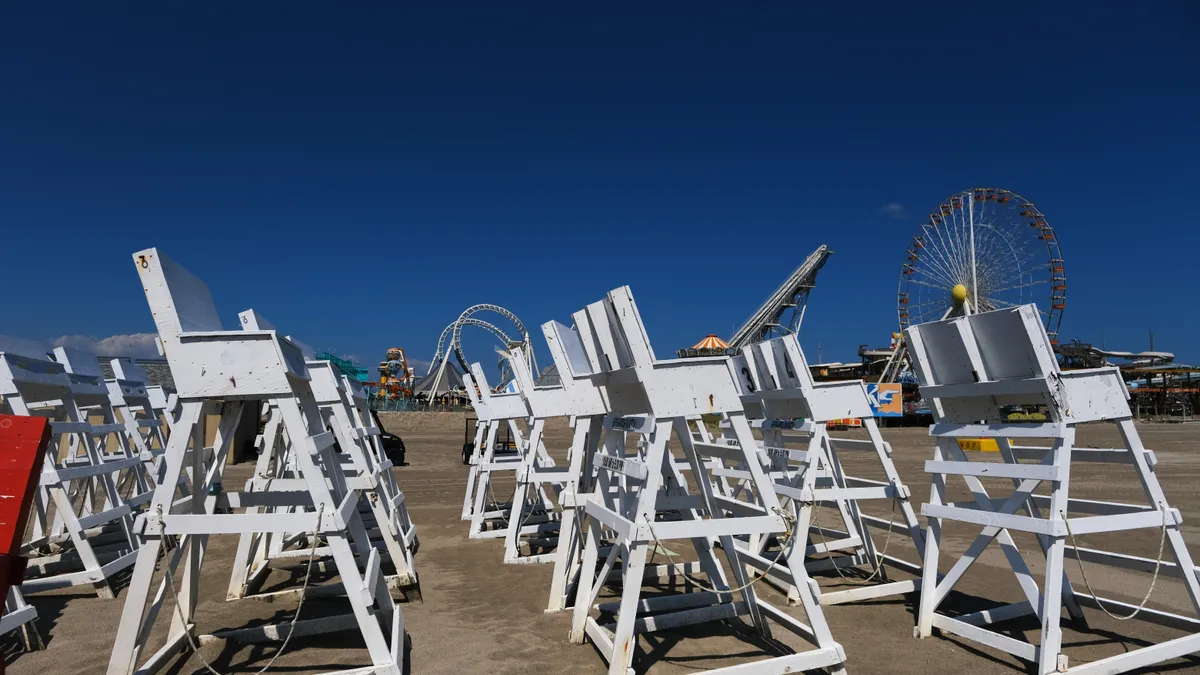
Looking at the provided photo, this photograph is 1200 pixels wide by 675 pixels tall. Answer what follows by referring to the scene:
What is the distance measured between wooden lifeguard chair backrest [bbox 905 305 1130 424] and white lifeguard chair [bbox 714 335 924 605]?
90 centimetres

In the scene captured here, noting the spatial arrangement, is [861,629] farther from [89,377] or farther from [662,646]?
[89,377]

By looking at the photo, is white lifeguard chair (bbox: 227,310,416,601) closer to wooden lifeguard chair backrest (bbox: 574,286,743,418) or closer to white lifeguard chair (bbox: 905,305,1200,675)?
wooden lifeguard chair backrest (bbox: 574,286,743,418)

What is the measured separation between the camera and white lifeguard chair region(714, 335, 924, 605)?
606 centimetres

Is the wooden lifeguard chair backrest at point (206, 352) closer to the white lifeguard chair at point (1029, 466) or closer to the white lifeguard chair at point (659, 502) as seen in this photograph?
the white lifeguard chair at point (659, 502)

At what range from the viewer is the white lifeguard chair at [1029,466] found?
4.42 m

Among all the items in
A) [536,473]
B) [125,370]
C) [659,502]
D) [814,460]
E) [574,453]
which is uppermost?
[125,370]

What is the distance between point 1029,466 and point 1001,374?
2.12 ft

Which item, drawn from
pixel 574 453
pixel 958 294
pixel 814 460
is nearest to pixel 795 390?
pixel 814 460

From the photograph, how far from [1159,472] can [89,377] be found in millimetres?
21669

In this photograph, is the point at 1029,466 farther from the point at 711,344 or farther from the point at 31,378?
the point at 711,344

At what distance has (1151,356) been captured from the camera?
70.2 meters

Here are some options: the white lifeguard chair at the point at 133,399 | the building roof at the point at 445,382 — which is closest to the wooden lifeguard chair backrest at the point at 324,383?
the white lifeguard chair at the point at 133,399

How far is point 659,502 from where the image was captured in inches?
198

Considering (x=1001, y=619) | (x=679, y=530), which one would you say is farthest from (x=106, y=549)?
(x=1001, y=619)
